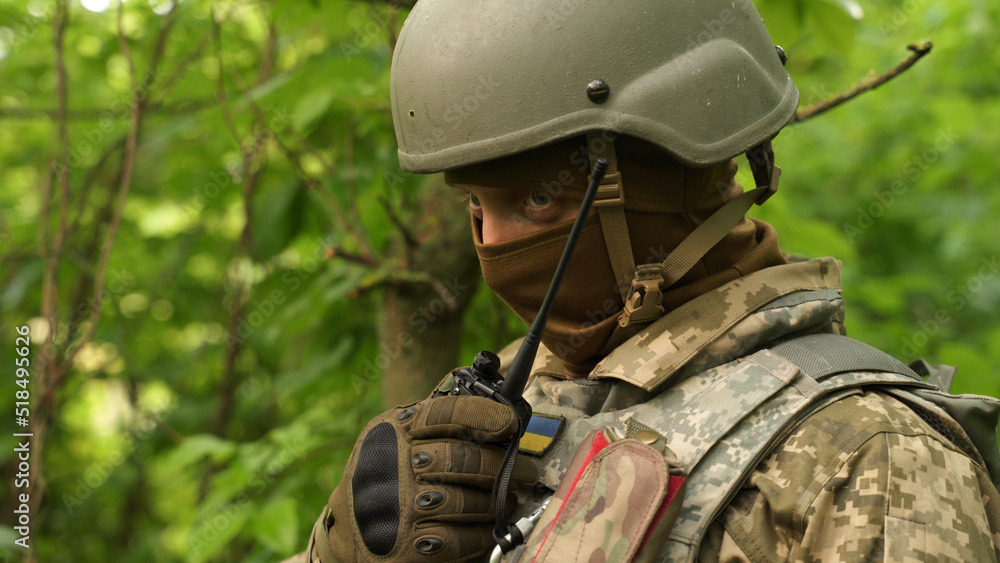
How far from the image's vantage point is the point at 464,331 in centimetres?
311

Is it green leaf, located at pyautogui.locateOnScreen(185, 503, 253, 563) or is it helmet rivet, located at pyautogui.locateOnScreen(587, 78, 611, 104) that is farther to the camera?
green leaf, located at pyautogui.locateOnScreen(185, 503, 253, 563)

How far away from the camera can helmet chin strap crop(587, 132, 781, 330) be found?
150 cm

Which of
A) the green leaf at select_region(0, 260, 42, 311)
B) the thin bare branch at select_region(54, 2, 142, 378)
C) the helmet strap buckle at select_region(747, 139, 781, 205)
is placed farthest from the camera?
the green leaf at select_region(0, 260, 42, 311)

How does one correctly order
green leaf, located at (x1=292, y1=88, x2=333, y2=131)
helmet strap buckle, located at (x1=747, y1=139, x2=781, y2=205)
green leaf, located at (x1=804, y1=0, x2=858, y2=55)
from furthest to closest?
green leaf, located at (x1=292, y1=88, x2=333, y2=131) < green leaf, located at (x1=804, y1=0, x2=858, y2=55) < helmet strap buckle, located at (x1=747, y1=139, x2=781, y2=205)

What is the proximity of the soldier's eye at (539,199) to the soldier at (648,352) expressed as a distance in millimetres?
10

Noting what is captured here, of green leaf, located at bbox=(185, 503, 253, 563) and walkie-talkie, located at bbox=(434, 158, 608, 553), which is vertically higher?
walkie-talkie, located at bbox=(434, 158, 608, 553)

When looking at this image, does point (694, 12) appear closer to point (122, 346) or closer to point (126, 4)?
point (126, 4)

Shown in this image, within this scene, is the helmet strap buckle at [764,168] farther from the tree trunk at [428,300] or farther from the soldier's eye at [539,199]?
the tree trunk at [428,300]

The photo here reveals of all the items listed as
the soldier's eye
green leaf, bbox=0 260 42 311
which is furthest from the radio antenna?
green leaf, bbox=0 260 42 311

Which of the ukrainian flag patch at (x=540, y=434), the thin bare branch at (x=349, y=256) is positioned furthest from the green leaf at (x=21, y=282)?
the ukrainian flag patch at (x=540, y=434)

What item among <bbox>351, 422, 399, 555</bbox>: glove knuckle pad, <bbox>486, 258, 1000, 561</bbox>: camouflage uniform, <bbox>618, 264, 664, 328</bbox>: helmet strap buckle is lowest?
<bbox>486, 258, 1000, 561</bbox>: camouflage uniform

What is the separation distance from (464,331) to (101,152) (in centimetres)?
238

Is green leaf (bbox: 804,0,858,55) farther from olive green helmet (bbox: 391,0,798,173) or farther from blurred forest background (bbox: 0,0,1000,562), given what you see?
olive green helmet (bbox: 391,0,798,173)

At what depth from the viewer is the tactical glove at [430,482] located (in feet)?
4.45
